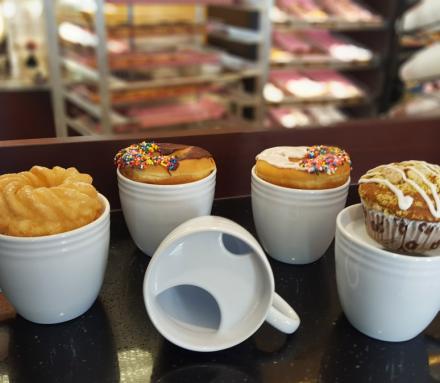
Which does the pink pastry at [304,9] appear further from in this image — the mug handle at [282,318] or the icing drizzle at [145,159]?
the mug handle at [282,318]

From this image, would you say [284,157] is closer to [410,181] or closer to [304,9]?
[410,181]

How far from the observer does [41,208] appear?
62 cm

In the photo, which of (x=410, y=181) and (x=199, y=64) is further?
(x=199, y=64)

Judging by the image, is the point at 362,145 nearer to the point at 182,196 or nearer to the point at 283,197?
the point at 283,197

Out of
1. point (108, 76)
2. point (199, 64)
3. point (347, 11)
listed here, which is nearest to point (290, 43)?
point (347, 11)

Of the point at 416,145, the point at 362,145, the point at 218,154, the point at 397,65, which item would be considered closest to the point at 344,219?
the point at 218,154

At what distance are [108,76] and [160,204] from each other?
2.20 meters

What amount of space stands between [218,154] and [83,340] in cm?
53

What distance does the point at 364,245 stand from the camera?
62 cm

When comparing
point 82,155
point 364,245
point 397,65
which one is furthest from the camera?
point 397,65

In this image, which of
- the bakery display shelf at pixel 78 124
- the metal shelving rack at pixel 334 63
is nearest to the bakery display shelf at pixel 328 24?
the metal shelving rack at pixel 334 63

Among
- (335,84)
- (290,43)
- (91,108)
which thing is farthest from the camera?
(335,84)

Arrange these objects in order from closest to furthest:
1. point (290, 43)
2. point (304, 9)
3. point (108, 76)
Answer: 1. point (108, 76)
2. point (304, 9)
3. point (290, 43)

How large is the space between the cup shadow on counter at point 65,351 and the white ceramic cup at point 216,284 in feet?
0.29
